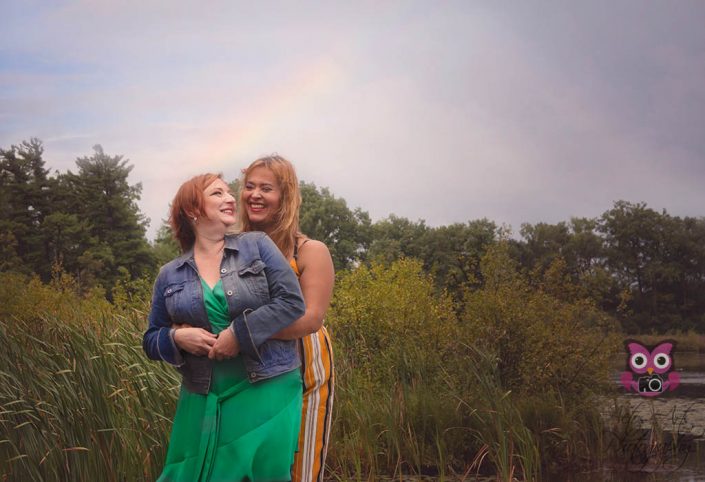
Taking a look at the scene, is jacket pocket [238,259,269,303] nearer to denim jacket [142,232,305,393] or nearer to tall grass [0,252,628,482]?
denim jacket [142,232,305,393]

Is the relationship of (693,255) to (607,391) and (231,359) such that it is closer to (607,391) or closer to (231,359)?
(607,391)

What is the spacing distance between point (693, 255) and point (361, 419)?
28.7 metres

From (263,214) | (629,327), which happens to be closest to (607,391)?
(263,214)

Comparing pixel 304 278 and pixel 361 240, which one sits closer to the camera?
pixel 304 278

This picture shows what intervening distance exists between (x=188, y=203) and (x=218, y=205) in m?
0.09

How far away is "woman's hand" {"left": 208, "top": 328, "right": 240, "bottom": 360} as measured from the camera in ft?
8.16

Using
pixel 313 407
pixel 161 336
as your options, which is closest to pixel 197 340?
pixel 161 336

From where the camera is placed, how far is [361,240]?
40281mm

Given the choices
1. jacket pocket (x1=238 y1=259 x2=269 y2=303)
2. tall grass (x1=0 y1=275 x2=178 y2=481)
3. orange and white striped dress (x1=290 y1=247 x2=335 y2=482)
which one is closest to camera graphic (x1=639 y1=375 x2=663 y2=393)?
tall grass (x1=0 y1=275 x2=178 y2=481)

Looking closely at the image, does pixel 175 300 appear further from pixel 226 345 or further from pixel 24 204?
pixel 24 204

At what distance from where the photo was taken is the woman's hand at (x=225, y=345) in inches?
97.9

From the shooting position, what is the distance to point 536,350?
26.3ft

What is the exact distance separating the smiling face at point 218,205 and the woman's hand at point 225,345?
1.20 ft

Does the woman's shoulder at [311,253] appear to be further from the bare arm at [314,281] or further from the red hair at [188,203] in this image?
the red hair at [188,203]
